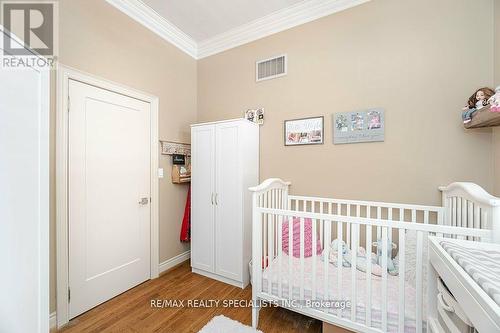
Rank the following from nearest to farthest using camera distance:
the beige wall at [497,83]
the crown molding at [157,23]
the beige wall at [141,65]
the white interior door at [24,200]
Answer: the white interior door at [24,200]
the beige wall at [497,83]
the beige wall at [141,65]
the crown molding at [157,23]

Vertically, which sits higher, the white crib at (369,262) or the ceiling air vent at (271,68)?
the ceiling air vent at (271,68)

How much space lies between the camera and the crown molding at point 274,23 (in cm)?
212

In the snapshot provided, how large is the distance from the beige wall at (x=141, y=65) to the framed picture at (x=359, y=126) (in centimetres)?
193

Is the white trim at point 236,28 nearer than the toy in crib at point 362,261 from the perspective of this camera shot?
No

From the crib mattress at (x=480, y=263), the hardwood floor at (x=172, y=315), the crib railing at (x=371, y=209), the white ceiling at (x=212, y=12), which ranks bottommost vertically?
the hardwood floor at (x=172, y=315)

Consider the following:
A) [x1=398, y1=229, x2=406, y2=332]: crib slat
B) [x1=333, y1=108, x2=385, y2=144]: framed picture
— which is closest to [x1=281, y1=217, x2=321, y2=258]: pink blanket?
[x1=398, y1=229, x2=406, y2=332]: crib slat

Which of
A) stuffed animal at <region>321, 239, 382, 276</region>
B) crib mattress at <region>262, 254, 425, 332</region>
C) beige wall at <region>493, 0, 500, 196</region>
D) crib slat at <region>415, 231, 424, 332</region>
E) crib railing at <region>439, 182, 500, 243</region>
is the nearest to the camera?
crib railing at <region>439, 182, 500, 243</region>

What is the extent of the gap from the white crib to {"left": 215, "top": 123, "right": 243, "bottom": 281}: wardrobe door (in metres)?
0.40

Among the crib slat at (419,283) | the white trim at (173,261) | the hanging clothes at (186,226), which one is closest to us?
the crib slat at (419,283)

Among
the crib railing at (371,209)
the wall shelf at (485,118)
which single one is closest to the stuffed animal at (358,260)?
the crib railing at (371,209)

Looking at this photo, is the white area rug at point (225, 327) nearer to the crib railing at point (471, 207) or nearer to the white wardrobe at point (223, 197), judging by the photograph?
the white wardrobe at point (223, 197)

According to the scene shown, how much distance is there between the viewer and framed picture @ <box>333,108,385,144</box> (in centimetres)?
192

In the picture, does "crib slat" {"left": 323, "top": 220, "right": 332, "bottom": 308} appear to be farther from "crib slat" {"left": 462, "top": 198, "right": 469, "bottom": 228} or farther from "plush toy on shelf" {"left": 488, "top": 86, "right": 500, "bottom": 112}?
"plush toy on shelf" {"left": 488, "top": 86, "right": 500, "bottom": 112}

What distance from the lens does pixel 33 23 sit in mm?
1529
